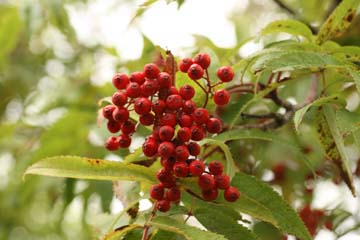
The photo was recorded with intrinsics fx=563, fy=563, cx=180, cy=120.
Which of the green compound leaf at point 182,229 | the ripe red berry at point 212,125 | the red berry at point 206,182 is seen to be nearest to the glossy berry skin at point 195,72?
the ripe red berry at point 212,125

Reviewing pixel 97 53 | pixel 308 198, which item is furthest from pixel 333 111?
pixel 97 53

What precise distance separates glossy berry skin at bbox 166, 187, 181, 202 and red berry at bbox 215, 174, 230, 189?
10 cm

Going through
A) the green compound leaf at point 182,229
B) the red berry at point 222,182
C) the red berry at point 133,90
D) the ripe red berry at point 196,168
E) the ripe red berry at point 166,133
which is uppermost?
the red berry at point 133,90

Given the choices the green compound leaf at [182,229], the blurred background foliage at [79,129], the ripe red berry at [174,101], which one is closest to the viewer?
the green compound leaf at [182,229]

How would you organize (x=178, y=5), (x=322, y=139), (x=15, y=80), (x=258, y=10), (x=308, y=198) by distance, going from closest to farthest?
1. (x=322, y=139)
2. (x=178, y=5)
3. (x=308, y=198)
4. (x=15, y=80)
5. (x=258, y=10)

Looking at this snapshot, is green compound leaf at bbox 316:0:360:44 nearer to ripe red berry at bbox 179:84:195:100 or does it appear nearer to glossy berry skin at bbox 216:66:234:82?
glossy berry skin at bbox 216:66:234:82

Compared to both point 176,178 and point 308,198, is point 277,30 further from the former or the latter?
point 308,198

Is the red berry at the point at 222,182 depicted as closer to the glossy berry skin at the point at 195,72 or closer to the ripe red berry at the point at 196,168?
the ripe red berry at the point at 196,168

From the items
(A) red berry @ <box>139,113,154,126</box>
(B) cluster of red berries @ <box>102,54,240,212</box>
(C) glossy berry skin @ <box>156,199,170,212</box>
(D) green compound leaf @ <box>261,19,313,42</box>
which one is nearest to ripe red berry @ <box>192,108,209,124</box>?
(B) cluster of red berries @ <box>102,54,240,212</box>

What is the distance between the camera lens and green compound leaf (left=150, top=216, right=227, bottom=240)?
1185 millimetres

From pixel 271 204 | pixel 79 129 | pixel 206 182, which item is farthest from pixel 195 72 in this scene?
pixel 79 129

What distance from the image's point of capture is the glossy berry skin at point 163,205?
1345 mm

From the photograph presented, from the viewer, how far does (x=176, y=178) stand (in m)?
1.36

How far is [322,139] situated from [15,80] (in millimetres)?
3209
